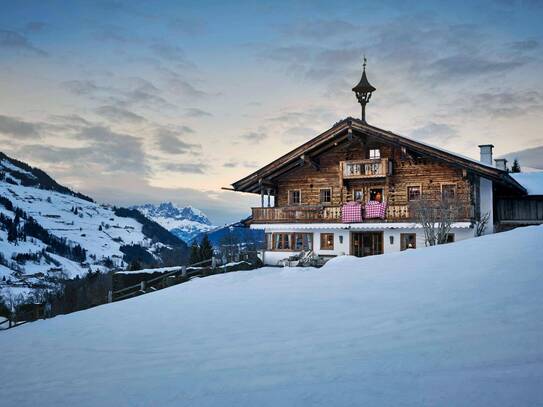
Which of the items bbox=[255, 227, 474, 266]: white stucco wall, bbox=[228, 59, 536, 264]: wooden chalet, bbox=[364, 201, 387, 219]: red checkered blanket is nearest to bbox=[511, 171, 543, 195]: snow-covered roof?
bbox=[228, 59, 536, 264]: wooden chalet

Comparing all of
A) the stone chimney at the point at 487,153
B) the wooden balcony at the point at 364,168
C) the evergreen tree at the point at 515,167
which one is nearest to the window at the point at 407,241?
the wooden balcony at the point at 364,168

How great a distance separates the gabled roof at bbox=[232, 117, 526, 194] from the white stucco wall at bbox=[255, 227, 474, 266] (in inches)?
139

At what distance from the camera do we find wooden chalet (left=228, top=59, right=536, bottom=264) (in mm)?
27094

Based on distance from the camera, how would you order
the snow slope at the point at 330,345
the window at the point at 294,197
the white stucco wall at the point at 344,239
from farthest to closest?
the window at the point at 294,197 → the white stucco wall at the point at 344,239 → the snow slope at the point at 330,345

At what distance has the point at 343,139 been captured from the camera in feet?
99.4

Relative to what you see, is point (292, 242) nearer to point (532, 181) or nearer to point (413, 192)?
point (413, 192)

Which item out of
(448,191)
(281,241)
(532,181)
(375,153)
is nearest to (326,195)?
(375,153)

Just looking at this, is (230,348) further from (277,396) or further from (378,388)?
(378,388)

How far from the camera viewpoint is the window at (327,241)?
29734mm

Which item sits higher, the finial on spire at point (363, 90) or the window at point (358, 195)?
the finial on spire at point (363, 90)

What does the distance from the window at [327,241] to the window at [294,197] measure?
3.14 meters

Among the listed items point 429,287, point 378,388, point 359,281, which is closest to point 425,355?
point 378,388

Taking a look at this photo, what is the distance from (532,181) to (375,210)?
13846mm

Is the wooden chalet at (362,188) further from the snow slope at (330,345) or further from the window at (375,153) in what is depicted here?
the snow slope at (330,345)
